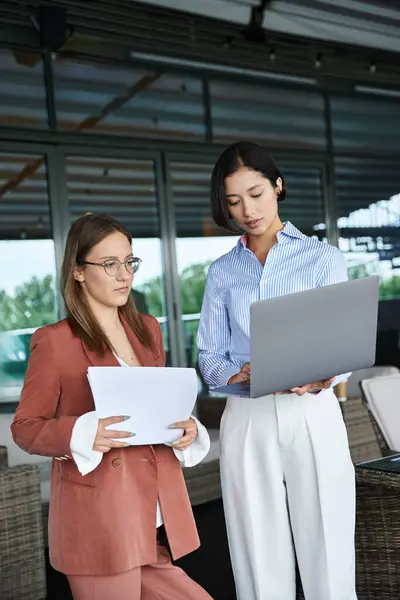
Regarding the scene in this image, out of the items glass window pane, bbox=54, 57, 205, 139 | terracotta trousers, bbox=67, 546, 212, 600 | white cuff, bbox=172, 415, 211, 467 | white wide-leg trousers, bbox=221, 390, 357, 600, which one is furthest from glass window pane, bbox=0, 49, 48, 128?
terracotta trousers, bbox=67, 546, 212, 600

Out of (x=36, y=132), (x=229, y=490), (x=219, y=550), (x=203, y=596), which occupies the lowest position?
(x=219, y=550)

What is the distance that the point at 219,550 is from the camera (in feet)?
12.6

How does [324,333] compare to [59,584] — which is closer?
[324,333]

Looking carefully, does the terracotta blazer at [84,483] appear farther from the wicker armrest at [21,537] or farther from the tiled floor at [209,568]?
the tiled floor at [209,568]

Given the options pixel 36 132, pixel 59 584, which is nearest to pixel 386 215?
pixel 36 132

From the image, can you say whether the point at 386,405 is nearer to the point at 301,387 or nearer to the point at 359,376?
the point at 301,387

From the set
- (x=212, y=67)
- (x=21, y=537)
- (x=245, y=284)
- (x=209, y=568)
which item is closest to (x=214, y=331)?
(x=245, y=284)

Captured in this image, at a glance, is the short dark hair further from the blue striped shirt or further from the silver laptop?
the silver laptop

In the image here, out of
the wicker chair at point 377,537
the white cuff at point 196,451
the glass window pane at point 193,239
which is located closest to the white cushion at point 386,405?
the wicker chair at point 377,537

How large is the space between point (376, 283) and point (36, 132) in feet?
14.3

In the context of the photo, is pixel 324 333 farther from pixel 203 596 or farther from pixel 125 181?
pixel 125 181

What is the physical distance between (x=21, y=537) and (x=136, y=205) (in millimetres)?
3769

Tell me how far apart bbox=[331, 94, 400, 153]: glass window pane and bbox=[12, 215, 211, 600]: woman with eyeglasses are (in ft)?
20.4

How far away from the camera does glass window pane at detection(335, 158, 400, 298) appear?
7.68 meters
